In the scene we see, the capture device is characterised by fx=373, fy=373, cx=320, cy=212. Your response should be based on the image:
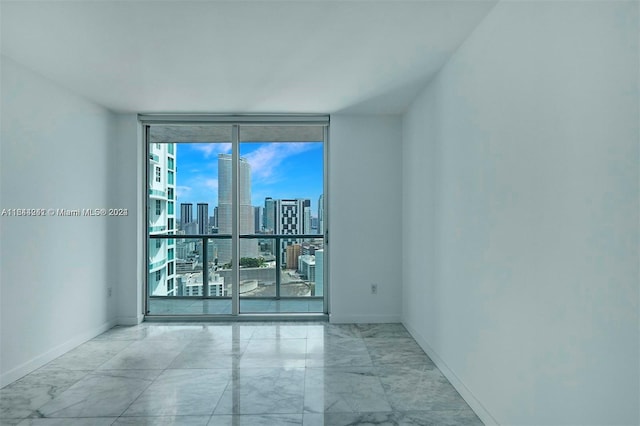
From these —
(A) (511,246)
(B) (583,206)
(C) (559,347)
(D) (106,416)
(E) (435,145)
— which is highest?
(E) (435,145)

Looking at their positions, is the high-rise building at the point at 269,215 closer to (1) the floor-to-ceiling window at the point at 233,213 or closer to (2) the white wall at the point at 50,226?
(1) the floor-to-ceiling window at the point at 233,213

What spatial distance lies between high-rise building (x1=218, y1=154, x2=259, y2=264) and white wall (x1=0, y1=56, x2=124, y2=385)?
47.8 inches

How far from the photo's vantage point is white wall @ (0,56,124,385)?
283 centimetres

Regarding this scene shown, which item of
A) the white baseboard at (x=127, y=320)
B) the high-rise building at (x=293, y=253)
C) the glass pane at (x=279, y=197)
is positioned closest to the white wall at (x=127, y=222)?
the white baseboard at (x=127, y=320)

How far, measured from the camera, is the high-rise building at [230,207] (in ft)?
14.9

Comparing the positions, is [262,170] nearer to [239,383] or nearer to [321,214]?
[321,214]

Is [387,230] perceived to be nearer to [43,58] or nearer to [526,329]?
[526,329]

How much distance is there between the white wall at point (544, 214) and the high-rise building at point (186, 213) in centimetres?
304

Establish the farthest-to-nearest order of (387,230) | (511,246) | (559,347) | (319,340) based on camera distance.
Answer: (387,230) → (319,340) → (511,246) → (559,347)

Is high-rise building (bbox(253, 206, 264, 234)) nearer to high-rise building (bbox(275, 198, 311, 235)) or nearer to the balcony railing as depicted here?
the balcony railing

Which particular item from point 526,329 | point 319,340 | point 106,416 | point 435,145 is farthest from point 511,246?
point 106,416

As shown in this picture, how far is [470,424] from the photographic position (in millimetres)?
2225

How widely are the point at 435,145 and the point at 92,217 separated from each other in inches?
137

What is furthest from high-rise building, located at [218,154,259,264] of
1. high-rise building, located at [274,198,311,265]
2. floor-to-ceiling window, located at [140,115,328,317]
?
high-rise building, located at [274,198,311,265]
